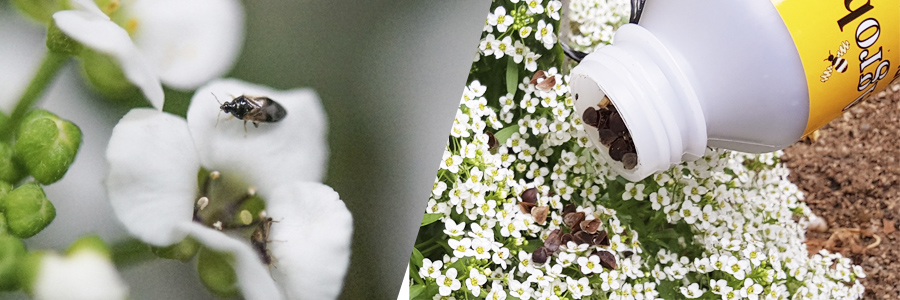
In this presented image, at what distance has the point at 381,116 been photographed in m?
0.59

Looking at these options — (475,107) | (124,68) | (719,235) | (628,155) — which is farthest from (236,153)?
(719,235)

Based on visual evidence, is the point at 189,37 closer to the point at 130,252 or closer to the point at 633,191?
the point at 130,252

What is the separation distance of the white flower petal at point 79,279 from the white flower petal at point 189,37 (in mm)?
153

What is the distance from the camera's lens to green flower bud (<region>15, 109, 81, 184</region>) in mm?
483

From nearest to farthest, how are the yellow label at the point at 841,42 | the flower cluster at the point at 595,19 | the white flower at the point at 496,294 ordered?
1. the yellow label at the point at 841,42
2. the white flower at the point at 496,294
3. the flower cluster at the point at 595,19

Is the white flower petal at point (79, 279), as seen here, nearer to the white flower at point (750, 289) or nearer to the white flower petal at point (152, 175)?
the white flower petal at point (152, 175)

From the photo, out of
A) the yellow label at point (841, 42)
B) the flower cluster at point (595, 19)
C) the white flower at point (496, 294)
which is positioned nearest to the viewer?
the yellow label at point (841, 42)

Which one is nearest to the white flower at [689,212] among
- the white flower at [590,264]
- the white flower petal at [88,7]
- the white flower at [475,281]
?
the white flower at [590,264]

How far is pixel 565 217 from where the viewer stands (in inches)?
23.4

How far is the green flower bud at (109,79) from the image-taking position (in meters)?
0.50

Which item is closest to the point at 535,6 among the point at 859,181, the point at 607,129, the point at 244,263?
the point at 607,129

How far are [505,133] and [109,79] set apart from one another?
342 mm

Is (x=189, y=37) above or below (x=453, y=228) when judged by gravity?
above

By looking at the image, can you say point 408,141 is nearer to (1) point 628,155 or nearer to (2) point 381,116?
(2) point 381,116
